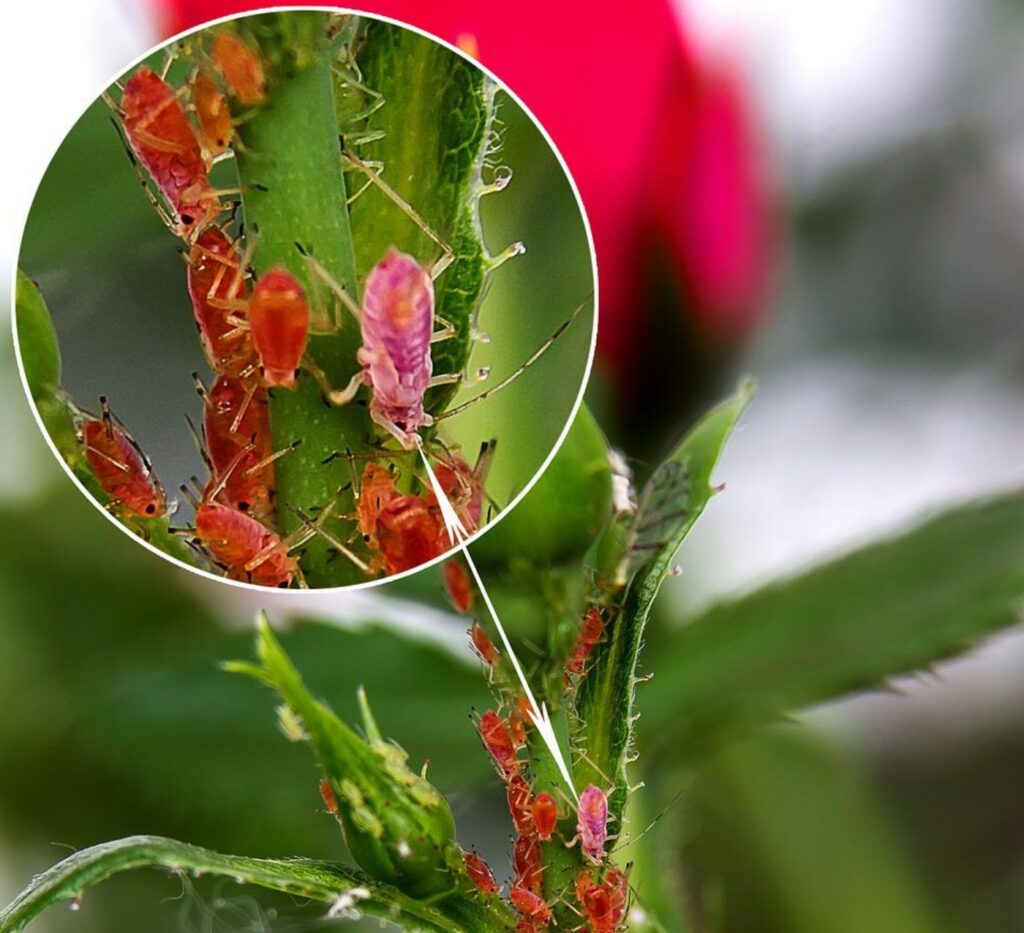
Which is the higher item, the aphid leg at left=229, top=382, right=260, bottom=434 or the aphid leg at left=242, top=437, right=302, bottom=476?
the aphid leg at left=229, top=382, right=260, bottom=434

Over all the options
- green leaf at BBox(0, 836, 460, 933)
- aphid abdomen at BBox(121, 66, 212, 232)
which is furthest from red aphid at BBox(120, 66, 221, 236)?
green leaf at BBox(0, 836, 460, 933)

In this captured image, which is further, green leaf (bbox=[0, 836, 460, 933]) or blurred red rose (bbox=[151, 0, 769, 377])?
blurred red rose (bbox=[151, 0, 769, 377])

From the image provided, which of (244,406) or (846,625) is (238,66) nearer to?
(244,406)

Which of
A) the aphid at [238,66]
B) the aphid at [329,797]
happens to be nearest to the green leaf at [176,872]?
the aphid at [329,797]

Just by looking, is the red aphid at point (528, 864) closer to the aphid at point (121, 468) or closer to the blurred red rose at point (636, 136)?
the aphid at point (121, 468)

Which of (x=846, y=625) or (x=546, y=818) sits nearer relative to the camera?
(x=546, y=818)

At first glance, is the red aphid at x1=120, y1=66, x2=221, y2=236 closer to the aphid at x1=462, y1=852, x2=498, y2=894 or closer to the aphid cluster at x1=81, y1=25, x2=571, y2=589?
the aphid cluster at x1=81, y1=25, x2=571, y2=589

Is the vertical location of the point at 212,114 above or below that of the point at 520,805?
above

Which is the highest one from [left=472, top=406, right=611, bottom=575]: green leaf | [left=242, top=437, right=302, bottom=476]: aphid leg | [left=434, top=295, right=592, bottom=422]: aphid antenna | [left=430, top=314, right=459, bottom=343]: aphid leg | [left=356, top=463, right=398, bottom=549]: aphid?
[left=430, top=314, right=459, bottom=343]: aphid leg

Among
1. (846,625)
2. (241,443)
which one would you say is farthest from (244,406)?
(846,625)
